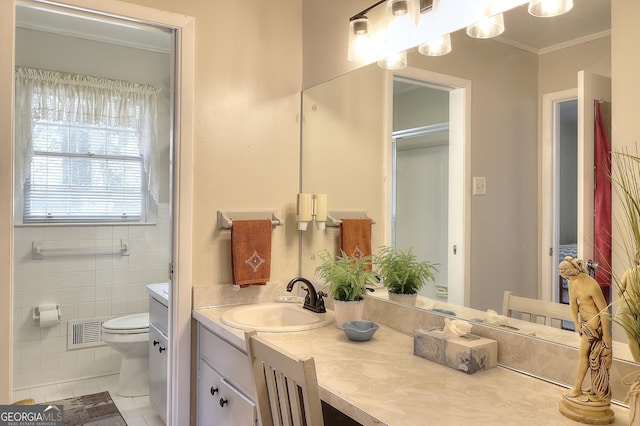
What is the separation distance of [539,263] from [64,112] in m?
3.12

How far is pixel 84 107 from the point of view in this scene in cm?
331

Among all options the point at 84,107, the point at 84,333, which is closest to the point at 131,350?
the point at 84,333

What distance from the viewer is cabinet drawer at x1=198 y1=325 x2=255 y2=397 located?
1648 mm

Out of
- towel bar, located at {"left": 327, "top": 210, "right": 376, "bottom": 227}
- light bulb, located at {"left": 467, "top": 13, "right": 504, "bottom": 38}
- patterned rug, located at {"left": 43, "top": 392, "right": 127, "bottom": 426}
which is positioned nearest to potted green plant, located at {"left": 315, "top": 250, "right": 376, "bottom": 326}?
towel bar, located at {"left": 327, "top": 210, "right": 376, "bottom": 227}

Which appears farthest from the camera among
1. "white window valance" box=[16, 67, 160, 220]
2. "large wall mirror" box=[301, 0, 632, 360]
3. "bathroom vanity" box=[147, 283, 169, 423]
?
"white window valance" box=[16, 67, 160, 220]

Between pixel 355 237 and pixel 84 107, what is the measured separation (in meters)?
2.29

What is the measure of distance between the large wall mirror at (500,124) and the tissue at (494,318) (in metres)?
0.02

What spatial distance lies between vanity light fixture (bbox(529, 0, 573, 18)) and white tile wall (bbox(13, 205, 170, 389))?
2434mm

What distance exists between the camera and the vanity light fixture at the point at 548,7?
4.23 feet

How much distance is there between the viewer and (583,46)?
124cm

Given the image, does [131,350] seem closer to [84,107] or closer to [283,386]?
[84,107]

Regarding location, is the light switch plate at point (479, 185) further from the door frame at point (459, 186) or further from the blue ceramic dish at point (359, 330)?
the blue ceramic dish at point (359, 330)

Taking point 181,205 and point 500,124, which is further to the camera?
point 181,205

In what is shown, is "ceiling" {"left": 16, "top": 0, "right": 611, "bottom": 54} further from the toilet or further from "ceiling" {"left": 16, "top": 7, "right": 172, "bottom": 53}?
the toilet
